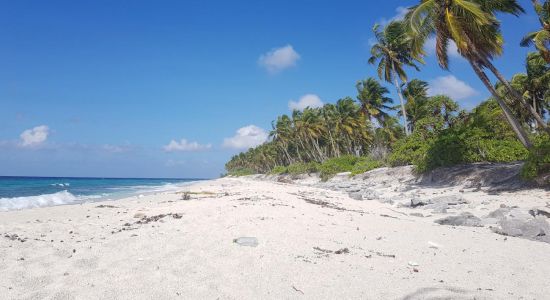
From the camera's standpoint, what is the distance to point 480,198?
13.7 meters

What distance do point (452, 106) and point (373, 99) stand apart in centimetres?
1897

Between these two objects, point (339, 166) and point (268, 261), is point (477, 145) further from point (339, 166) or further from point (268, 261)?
point (339, 166)

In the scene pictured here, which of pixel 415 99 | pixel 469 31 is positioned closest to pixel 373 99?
pixel 415 99

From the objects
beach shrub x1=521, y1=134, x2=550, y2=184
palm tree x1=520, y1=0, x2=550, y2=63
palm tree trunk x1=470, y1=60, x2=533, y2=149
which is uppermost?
palm tree x1=520, y1=0, x2=550, y2=63

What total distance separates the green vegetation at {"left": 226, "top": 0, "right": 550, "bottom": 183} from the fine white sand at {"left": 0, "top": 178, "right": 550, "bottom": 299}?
9.19m

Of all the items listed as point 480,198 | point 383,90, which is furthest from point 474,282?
point 383,90

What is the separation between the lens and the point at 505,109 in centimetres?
1473

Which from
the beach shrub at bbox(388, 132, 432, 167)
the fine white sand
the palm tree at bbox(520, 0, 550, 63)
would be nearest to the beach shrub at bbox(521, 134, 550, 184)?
the palm tree at bbox(520, 0, 550, 63)

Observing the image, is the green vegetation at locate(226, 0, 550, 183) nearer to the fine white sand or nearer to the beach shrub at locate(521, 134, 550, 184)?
the beach shrub at locate(521, 134, 550, 184)

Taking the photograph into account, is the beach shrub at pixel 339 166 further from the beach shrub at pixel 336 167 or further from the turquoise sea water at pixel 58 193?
the turquoise sea water at pixel 58 193

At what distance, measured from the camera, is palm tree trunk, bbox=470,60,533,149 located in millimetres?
14516

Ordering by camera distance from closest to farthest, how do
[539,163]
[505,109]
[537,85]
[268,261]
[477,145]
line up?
1. [268,261]
2. [539,163]
3. [505,109]
4. [477,145]
5. [537,85]

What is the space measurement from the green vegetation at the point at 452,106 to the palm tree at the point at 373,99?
13cm

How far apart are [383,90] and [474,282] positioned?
4655 centimetres
